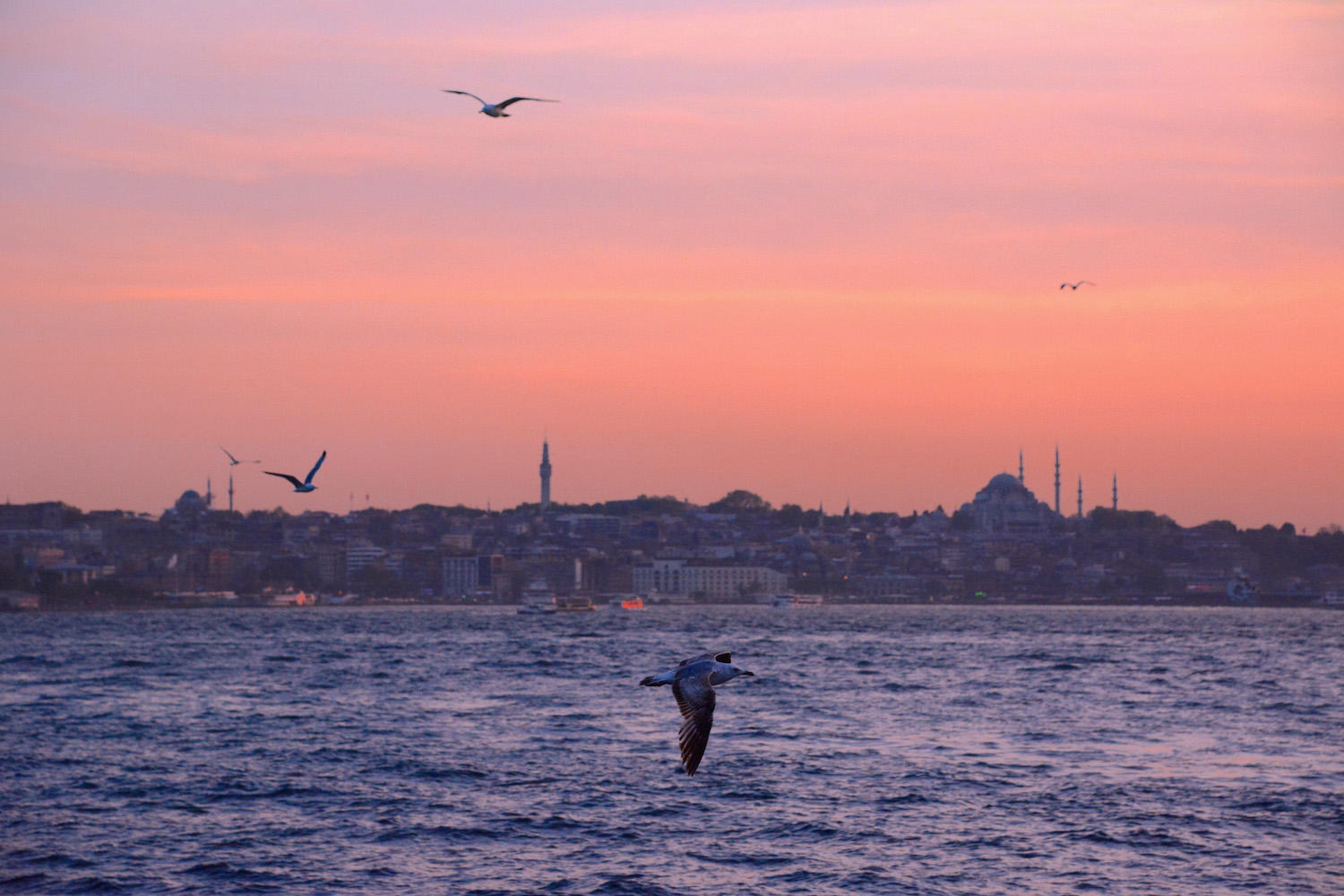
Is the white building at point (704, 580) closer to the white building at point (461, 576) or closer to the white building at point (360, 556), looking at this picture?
the white building at point (461, 576)

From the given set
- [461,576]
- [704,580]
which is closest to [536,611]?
[461,576]

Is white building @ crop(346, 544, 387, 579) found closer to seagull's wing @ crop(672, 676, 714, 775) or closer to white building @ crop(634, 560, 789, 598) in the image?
white building @ crop(634, 560, 789, 598)

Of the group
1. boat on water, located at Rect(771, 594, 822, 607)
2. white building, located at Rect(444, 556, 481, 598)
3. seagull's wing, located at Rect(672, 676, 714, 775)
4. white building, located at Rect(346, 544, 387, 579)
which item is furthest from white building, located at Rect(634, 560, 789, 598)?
seagull's wing, located at Rect(672, 676, 714, 775)

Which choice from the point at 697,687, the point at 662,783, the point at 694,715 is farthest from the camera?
the point at 662,783

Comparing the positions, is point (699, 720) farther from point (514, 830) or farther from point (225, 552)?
point (225, 552)

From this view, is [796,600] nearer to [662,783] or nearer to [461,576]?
[461,576]

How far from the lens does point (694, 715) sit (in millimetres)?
9969

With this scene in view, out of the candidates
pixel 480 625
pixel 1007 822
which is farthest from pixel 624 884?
pixel 480 625

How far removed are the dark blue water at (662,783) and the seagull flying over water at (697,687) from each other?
9.13 m

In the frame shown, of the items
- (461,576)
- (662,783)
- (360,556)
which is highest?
(360,556)

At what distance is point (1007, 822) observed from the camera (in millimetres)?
22531

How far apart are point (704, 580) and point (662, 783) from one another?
169 meters

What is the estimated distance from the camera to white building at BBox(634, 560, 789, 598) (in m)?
193

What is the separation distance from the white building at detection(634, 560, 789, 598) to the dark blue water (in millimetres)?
137469
